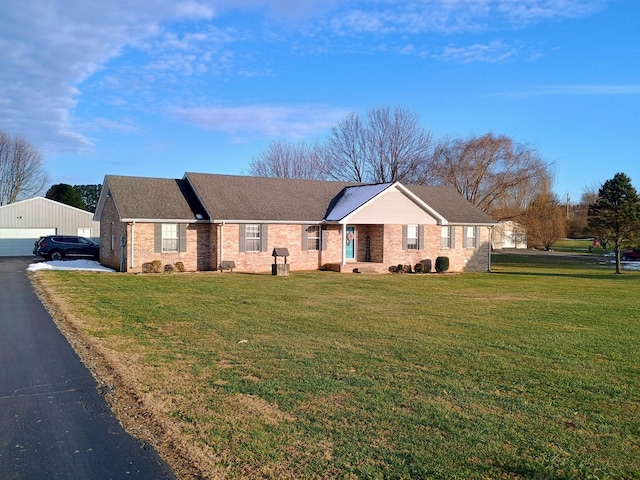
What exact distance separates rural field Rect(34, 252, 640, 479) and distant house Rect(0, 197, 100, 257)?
24.9 meters

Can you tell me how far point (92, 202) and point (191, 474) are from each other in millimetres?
67871

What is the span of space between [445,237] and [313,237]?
774 centimetres

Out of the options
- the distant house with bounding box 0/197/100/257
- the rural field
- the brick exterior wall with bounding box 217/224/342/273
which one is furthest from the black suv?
the rural field

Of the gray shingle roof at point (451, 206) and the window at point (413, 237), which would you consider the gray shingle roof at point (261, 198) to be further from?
the gray shingle roof at point (451, 206)

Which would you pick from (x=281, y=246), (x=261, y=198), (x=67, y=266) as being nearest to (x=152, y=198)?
(x=67, y=266)

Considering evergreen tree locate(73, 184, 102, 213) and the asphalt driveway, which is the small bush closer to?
the asphalt driveway

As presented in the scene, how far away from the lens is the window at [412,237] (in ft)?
88.8

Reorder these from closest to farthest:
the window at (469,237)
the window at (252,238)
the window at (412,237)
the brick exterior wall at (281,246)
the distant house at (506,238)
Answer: the brick exterior wall at (281,246) → the window at (252,238) → the window at (412,237) → the window at (469,237) → the distant house at (506,238)

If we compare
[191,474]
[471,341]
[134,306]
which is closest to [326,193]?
[134,306]

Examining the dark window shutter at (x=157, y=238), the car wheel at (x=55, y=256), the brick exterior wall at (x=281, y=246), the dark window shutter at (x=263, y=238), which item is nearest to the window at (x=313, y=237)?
the brick exterior wall at (x=281, y=246)

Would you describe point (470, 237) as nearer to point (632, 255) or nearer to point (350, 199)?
point (350, 199)

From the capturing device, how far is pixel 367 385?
21.3 ft

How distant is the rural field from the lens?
4.47 metres

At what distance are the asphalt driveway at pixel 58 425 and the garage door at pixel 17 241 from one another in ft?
98.2
